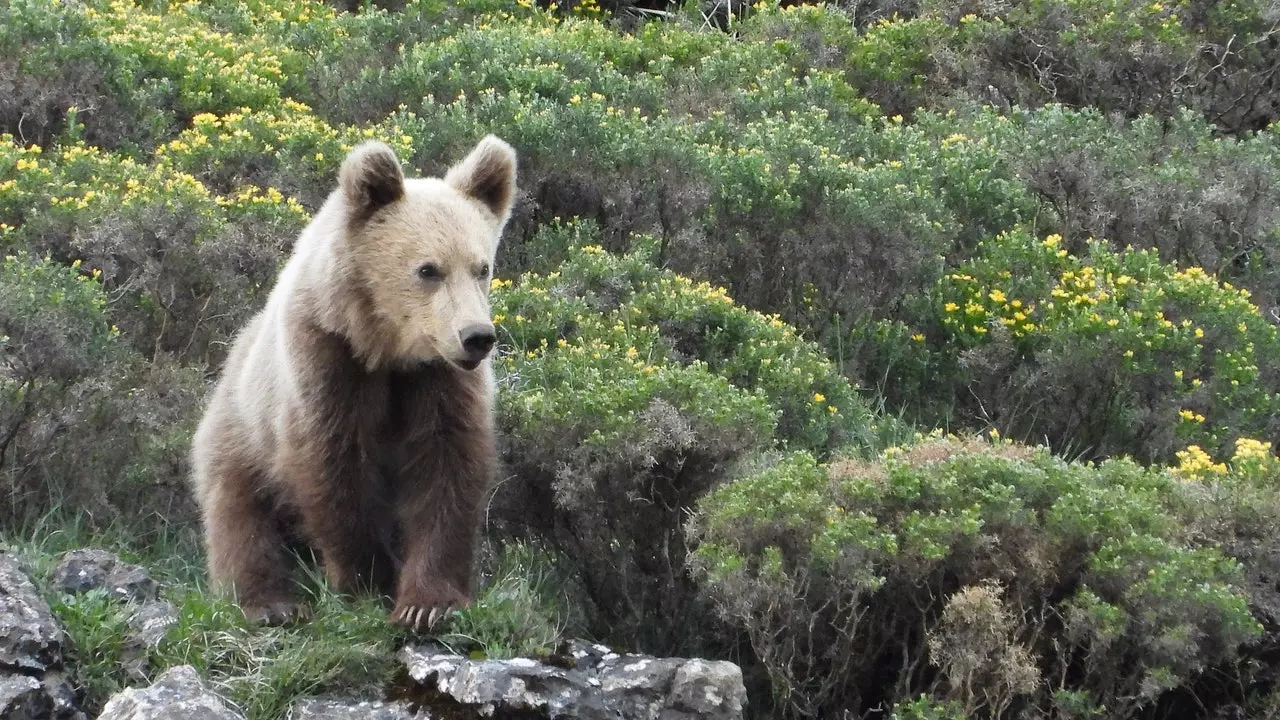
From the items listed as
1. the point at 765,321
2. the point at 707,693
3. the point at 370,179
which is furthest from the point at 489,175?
the point at 765,321

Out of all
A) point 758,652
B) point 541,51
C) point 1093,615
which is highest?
point 541,51

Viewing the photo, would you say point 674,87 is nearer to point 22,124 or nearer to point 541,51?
point 541,51

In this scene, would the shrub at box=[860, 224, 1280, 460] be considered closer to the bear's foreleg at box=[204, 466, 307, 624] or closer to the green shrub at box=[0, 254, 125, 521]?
the bear's foreleg at box=[204, 466, 307, 624]

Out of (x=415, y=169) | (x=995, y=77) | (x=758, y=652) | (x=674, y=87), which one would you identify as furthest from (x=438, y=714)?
(x=995, y=77)

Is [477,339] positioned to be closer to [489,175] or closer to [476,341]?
A: [476,341]

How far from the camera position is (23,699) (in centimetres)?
430

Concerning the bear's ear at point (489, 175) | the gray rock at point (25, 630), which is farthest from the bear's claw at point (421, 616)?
the bear's ear at point (489, 175)

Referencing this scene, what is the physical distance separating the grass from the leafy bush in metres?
0.69

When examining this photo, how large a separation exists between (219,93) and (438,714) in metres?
6.29

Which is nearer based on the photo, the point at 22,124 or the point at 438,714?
the point at 438,714

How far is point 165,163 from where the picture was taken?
804 cm

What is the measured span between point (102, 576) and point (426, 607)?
47.4 inches

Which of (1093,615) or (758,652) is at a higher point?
(1093,615)

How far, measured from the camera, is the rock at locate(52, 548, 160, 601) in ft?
16.4
